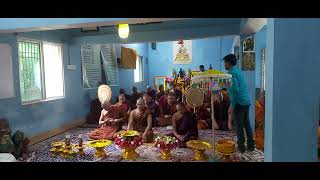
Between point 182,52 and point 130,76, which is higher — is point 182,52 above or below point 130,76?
above

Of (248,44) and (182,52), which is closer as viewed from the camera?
(248,44)

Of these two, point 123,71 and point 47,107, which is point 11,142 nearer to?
point 47,107

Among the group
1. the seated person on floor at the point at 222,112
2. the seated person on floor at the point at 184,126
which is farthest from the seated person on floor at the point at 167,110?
the seated person on floor at the point at 184,126

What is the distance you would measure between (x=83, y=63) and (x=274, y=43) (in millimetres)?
6771

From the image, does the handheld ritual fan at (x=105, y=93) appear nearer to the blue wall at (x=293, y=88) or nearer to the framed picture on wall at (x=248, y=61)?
the framed picture on wall at (x=248, y=61)

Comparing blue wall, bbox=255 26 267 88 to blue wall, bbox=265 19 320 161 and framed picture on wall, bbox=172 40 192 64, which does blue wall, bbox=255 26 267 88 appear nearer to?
blue wall, bbox=265 19 320 161

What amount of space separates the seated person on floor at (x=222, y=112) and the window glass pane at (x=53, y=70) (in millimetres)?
4368

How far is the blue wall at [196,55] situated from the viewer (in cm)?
1339

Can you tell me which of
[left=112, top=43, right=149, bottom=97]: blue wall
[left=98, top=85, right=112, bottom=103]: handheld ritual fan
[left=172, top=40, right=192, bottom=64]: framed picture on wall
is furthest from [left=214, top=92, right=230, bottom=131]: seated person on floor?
[left=172, top=40, right=192, bottom=64]: framed picture on wall

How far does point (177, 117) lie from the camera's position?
5.58 metres

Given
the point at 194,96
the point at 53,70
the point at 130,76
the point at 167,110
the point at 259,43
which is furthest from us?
the point at 130,76

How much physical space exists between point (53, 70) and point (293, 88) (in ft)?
20.5

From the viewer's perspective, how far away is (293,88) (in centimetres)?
257

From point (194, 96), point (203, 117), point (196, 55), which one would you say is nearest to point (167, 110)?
point (203, 117)
